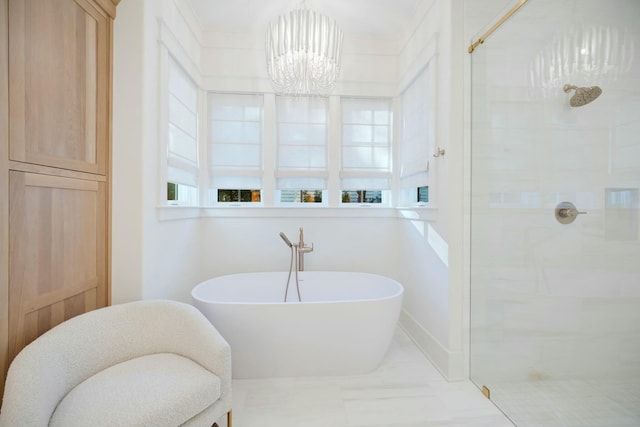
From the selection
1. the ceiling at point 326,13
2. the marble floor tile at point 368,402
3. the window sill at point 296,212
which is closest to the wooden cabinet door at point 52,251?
the marble floor tile at point 368,402

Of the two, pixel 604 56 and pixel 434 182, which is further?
pixel 434 182

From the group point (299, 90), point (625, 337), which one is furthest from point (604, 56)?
point (299, 90)

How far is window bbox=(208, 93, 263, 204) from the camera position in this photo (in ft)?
9.00

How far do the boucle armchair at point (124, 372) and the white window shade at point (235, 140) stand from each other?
4.93ft

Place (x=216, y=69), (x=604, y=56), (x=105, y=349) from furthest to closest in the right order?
(x=216, y=69) → (x=604, y=56) → (x=105, y=349)

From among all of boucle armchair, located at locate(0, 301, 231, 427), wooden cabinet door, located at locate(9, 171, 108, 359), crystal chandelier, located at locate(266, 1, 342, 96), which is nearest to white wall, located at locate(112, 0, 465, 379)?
wooden cabinet door, located at locate(9, 171, 108, 359)

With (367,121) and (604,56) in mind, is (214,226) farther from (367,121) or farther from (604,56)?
(604,56)

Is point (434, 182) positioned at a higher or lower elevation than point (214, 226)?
higher

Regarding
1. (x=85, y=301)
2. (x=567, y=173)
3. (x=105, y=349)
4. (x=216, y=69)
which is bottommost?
(x=105, y=349)

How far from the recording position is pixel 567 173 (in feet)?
4.95

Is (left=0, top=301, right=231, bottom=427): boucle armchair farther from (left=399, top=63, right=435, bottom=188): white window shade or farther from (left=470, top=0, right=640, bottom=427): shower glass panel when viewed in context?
(left=399, top=63, right=435, bottom=188): white window shade

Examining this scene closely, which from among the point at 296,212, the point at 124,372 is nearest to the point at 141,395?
the point at 124,372

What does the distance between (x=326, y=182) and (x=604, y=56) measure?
197 cm

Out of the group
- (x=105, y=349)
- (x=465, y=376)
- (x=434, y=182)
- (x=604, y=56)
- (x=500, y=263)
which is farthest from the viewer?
(x=434, y=182)
